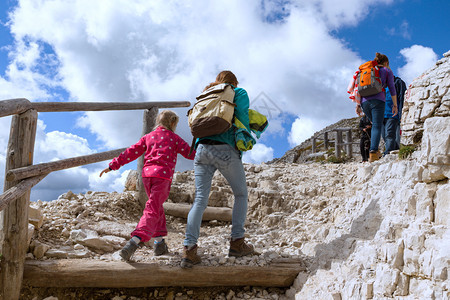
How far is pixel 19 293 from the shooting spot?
4871 millimetres

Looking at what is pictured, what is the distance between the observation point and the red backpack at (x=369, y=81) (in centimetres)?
722

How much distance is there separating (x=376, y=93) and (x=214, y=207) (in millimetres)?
4228

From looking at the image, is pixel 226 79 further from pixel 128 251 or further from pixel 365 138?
pixel 365 138

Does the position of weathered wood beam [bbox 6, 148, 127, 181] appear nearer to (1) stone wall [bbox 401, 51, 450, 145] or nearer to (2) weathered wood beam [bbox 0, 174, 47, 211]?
(2) weathered wood beam [bbox 0, 174, 47, 211]

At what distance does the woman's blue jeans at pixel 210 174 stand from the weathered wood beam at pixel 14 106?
2.51 meters

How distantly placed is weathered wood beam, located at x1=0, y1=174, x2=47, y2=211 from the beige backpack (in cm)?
235

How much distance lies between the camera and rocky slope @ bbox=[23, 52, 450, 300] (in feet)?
12.6

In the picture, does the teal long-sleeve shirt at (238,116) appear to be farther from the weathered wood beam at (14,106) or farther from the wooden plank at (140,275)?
the weathered wood beam at (14,106)

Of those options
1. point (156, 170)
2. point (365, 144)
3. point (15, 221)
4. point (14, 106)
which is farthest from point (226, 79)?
point (365, 144)

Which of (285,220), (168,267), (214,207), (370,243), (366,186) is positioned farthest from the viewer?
(214,207)

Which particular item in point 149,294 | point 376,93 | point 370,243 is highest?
point 376,93

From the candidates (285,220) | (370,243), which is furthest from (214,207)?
(370,243)

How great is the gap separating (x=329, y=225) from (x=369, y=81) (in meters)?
3.21

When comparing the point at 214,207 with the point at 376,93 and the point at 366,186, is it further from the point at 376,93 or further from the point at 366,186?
the point at 376,93
